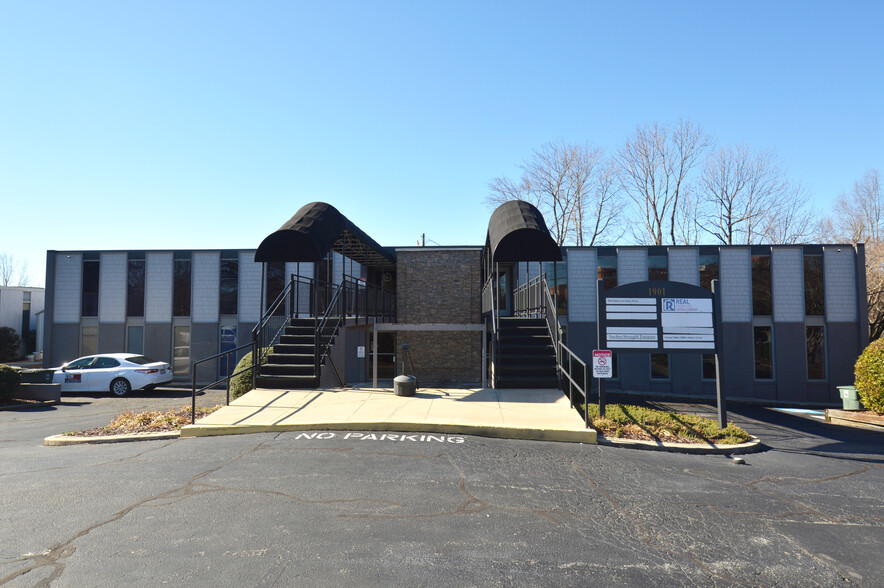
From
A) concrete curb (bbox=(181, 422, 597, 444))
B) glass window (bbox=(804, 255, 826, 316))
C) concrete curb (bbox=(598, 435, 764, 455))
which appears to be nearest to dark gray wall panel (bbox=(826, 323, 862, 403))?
glass window (bbox=(804, 255, 826, 316))

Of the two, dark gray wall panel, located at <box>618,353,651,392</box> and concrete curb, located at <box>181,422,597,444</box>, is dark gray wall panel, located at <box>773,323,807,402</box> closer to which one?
dark gray wall panel, located at <box>618,353,651,392</box>

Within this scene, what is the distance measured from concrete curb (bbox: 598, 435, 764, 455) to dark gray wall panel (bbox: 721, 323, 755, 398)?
41.9ft

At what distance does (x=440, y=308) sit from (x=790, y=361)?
1386 centimetres

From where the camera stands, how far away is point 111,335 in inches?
817

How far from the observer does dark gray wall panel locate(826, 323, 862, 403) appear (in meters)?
19.4

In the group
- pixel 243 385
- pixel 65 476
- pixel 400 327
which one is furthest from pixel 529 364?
pixel 65 476

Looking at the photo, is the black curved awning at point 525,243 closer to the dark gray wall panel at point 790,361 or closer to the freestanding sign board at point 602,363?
the freestanding sign board at point 602,363

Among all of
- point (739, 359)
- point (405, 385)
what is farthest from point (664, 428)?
point (739, 359)

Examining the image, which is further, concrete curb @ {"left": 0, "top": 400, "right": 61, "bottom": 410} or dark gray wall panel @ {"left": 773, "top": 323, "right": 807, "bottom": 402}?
dark gray wall panel @ {"left": 773, "top": 323, "right": 807, "bottom": 402}

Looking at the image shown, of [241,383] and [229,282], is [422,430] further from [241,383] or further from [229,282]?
[229,282]

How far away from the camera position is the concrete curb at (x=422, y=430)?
8080mm

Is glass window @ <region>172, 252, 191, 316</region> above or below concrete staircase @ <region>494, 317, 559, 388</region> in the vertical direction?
above

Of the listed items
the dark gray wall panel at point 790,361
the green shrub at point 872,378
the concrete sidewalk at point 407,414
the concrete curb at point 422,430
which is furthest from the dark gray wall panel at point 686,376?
the concrete curb at point 422,430

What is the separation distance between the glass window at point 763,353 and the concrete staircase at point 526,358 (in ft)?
37.2
